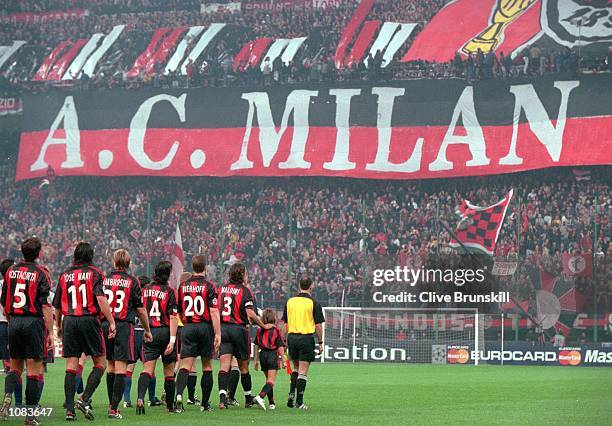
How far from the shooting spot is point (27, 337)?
1427cm

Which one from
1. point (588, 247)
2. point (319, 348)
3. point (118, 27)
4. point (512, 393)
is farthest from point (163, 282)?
point (118, 27)

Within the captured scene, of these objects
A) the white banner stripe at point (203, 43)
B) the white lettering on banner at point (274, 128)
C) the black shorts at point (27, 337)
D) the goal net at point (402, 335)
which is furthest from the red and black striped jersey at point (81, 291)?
the white banner stripe at point (203, 43)

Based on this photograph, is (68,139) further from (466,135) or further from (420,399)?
(420,399)

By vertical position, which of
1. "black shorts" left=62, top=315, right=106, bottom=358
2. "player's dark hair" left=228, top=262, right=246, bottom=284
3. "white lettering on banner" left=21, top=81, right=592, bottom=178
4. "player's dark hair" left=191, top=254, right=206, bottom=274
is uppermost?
"white lettering on banner" left=21, top=81, right=592, bottom=178

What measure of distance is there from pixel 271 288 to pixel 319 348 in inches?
940

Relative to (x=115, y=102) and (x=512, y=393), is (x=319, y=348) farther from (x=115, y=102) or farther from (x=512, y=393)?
(x=115, y=102)

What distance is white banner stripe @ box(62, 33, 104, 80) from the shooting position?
55156mm

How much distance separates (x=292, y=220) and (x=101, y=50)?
1506 cm

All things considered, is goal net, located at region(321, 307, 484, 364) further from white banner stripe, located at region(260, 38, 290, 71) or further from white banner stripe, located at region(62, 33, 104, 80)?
white banner stripe, located at region(62, 33, 104, 80)

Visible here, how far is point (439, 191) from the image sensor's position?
160ft

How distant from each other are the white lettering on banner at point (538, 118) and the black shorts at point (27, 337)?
34275 mm

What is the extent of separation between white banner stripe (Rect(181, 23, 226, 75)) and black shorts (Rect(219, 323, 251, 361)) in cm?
3731

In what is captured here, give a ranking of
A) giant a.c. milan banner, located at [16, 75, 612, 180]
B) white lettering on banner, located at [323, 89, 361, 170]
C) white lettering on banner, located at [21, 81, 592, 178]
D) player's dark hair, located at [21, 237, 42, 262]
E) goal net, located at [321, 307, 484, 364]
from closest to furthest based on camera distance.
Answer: player's dark hair, located at [21, 237, 42, 262]
goal net, located at [321, 307, 484, 364]
giant a.c. milan banner, located at [16, 75, 612, 180]
white lettering on banner, located at [21, 81, 592, 178]
white lettering on banner, located at [323, 89, 361, 170]

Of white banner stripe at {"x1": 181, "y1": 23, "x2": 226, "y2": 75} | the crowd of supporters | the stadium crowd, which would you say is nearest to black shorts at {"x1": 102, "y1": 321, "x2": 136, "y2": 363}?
the stadium crowd
